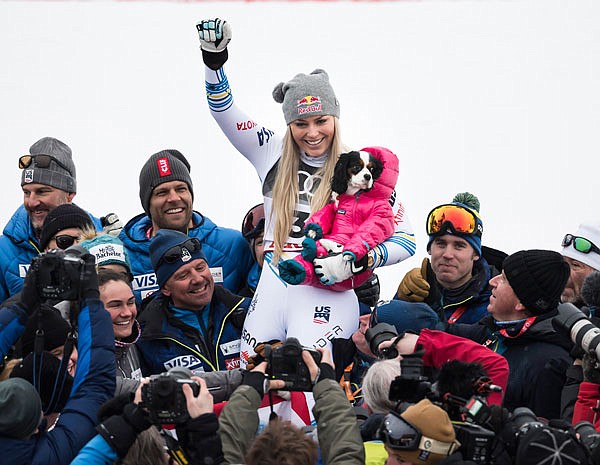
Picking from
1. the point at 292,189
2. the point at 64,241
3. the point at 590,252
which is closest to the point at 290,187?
the point at 292,189

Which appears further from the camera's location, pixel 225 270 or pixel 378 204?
pixel 225 270

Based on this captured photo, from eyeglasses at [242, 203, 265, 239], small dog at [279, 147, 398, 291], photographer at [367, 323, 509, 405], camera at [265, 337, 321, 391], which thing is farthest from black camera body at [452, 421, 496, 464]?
eyeglasses at [242, 203, 265, 239]

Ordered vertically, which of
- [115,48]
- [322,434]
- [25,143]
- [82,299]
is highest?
[115,48]

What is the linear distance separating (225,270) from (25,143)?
10.4 feet

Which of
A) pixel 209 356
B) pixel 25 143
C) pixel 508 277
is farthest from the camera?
pixel 25 143

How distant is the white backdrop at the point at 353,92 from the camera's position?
704 cm

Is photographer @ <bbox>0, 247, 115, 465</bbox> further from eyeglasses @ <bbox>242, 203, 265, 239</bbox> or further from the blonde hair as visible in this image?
eyeglasses @ <bbox>242, 203, 265, 239</bbox>

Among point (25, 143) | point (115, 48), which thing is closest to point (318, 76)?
point (25, 143)

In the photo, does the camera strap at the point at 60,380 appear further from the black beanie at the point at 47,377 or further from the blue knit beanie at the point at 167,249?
the blue knit beanie at the point at 167,249

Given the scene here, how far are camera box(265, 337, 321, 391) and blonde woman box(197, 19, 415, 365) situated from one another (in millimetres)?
1063

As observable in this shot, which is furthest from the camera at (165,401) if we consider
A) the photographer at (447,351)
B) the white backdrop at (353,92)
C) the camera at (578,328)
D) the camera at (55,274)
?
the white backdrop at (353,92)

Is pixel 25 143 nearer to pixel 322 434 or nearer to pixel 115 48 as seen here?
pixel 115 48

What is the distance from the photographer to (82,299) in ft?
10.1

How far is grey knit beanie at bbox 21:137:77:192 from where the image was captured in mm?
4801
